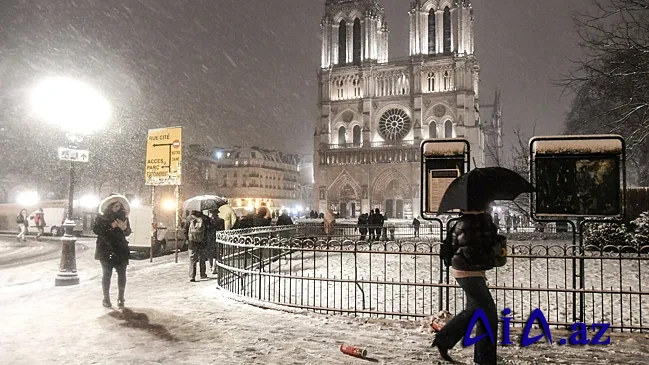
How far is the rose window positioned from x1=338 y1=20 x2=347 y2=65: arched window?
29.3 feet

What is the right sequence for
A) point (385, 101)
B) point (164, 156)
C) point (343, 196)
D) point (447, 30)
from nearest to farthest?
point (164, 156), point (447, 30), point (385, 101), point (343, 196)

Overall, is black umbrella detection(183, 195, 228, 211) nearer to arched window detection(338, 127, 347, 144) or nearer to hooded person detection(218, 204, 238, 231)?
hooded person detection(218, 204, 238, 231)

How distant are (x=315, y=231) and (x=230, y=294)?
13.9 meters

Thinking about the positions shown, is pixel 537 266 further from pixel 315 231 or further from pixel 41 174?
pixel 41 174

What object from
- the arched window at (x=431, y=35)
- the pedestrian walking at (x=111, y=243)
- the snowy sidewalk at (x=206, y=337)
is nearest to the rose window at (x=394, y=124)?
the arched window at (x=431, y=35)

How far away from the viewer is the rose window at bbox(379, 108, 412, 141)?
58.9 metres

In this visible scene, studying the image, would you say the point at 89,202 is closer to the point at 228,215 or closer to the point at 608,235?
the point at 228,215

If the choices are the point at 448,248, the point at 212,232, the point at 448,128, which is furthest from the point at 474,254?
the point at 448,128

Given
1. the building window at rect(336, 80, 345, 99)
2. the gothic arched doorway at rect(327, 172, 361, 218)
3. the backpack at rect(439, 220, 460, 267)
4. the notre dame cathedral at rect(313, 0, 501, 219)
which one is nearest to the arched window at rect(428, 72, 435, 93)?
the notre dame cathedral at rect(313, 0, 501, 219)

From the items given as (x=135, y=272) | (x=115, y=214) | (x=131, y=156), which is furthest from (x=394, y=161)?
(x=115, y=214)

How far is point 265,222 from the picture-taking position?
728 inches

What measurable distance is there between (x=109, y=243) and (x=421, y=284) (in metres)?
4.68

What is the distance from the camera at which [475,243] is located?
475 cm

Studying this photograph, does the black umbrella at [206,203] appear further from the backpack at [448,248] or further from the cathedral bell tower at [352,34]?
the cathedral bell tower at [352,34]
